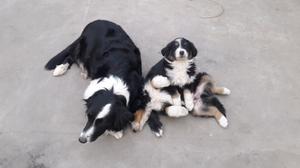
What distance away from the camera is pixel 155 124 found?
10.7 feet

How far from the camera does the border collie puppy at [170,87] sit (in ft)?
10.6

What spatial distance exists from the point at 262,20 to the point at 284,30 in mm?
315

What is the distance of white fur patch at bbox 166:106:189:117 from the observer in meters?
3.26


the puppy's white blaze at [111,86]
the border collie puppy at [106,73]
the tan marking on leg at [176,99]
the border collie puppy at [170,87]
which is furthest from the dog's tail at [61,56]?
the tan marking on leg at [176,99]

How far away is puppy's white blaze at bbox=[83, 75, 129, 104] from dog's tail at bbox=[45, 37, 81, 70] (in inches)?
29.1

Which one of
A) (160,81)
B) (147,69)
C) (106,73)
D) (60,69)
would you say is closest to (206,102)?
(160,81)

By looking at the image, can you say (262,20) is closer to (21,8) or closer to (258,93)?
(258,93)

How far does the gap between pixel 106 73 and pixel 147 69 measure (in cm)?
62

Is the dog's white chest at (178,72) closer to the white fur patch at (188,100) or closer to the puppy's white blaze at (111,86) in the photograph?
the white fur patch at (188,100)

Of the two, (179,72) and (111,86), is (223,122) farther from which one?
(111,86)

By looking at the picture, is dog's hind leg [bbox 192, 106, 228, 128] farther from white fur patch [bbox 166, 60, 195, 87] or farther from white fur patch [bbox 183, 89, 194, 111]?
white fur patch [bbox 166, 60, 195, 87]

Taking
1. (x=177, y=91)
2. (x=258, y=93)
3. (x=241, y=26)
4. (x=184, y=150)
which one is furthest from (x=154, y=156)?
(x=241, y=26)

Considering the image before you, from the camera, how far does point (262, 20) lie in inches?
185

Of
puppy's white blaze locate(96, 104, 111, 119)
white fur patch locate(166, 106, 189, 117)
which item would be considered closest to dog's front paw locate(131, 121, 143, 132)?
white fur patch locate(166, 106, 189, 117)
